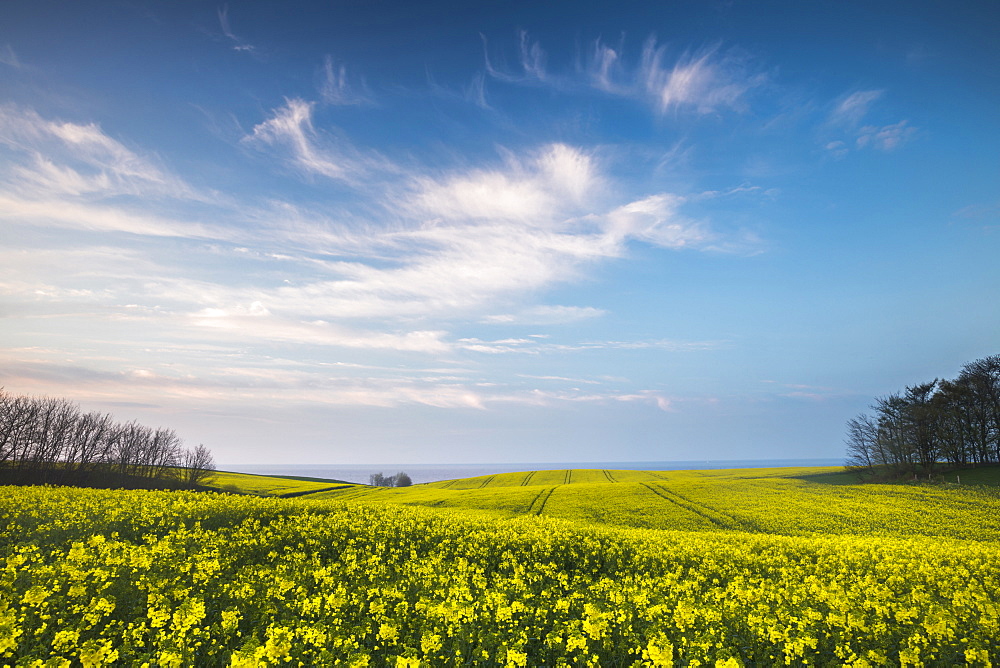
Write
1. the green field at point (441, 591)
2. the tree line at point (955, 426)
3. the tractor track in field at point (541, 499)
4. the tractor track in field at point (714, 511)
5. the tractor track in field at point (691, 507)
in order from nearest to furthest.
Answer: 1. the green field at point (441, 591)
2. the tractor track in field at point (714, 511)
3. the tractor track in field at point (691, 507)
4. the tractor track in field at point (541, 499)
5. the tree line at point (955, 426)

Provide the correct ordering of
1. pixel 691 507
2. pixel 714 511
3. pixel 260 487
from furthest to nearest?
1. pixel 260 487
2. pixel 691 507
3. pixel 714 511

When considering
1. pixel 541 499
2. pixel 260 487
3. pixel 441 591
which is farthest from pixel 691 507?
pixel 260 487

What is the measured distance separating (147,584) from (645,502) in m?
42.3

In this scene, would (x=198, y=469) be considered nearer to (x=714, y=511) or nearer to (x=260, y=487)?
(x=260, y=487)

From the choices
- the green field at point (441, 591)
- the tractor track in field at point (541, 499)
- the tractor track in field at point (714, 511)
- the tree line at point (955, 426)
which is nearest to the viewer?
the green field at point (441, 591)

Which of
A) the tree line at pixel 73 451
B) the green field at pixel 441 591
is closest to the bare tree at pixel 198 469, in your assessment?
the tree line at pixel 73 451

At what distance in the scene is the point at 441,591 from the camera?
11.6 metres

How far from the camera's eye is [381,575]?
13.7 meters

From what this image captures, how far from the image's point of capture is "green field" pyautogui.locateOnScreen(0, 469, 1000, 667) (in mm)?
8625

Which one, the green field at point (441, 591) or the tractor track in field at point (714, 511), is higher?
the green field at point (441, 591)

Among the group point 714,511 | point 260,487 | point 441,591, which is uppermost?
point 441,591

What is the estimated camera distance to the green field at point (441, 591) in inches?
340

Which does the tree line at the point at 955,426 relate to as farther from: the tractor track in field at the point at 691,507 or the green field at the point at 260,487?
the green field at the point at 260,487

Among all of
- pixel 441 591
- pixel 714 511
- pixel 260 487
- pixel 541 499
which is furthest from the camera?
pixel 260 487
